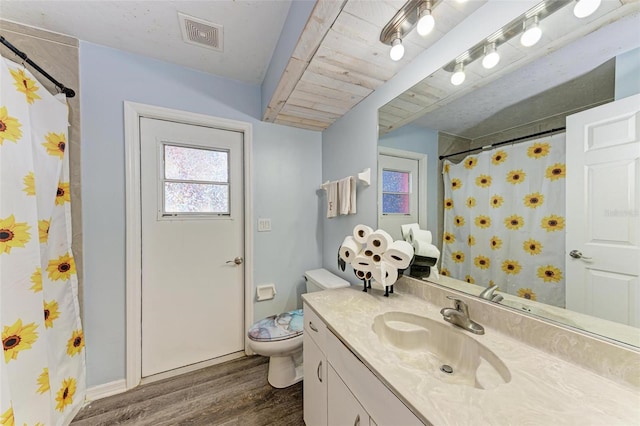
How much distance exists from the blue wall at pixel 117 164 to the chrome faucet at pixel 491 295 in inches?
60.6

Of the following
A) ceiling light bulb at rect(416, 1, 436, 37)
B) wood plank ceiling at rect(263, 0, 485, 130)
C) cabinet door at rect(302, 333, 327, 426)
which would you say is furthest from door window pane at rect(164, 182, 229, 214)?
ceiling light bulb at rect(416, 1, 436, 37)

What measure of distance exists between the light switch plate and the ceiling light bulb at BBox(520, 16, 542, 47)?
1.83 metres

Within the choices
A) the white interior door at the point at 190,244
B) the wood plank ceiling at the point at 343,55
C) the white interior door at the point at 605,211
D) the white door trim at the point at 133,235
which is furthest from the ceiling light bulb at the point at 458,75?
the white door trim at the point at 133,235

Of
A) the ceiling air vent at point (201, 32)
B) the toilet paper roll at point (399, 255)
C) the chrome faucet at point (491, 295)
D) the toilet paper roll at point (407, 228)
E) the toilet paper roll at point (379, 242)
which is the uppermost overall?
the ceiling air vent at point (201, 32)

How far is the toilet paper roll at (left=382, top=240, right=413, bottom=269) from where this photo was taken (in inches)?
44.8

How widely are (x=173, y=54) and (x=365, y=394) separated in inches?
90.0

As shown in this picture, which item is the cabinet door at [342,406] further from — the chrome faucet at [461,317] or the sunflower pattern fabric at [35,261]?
the sunflower pattern fabric at [35,261]

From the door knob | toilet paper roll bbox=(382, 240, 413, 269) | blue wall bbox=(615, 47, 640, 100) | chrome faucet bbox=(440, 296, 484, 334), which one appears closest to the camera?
blue wall bbox=(615, 47, 640, 100)

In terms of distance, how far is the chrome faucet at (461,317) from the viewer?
86cm

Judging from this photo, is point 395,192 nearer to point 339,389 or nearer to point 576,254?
point 576,254

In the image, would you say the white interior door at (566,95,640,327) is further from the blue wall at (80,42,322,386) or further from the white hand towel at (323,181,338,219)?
the blue wall at (80,42,322,386)

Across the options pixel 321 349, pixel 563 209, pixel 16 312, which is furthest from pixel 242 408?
pixel 563 209

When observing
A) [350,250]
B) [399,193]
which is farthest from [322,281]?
[399,193]

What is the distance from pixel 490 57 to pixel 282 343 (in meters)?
1.89
